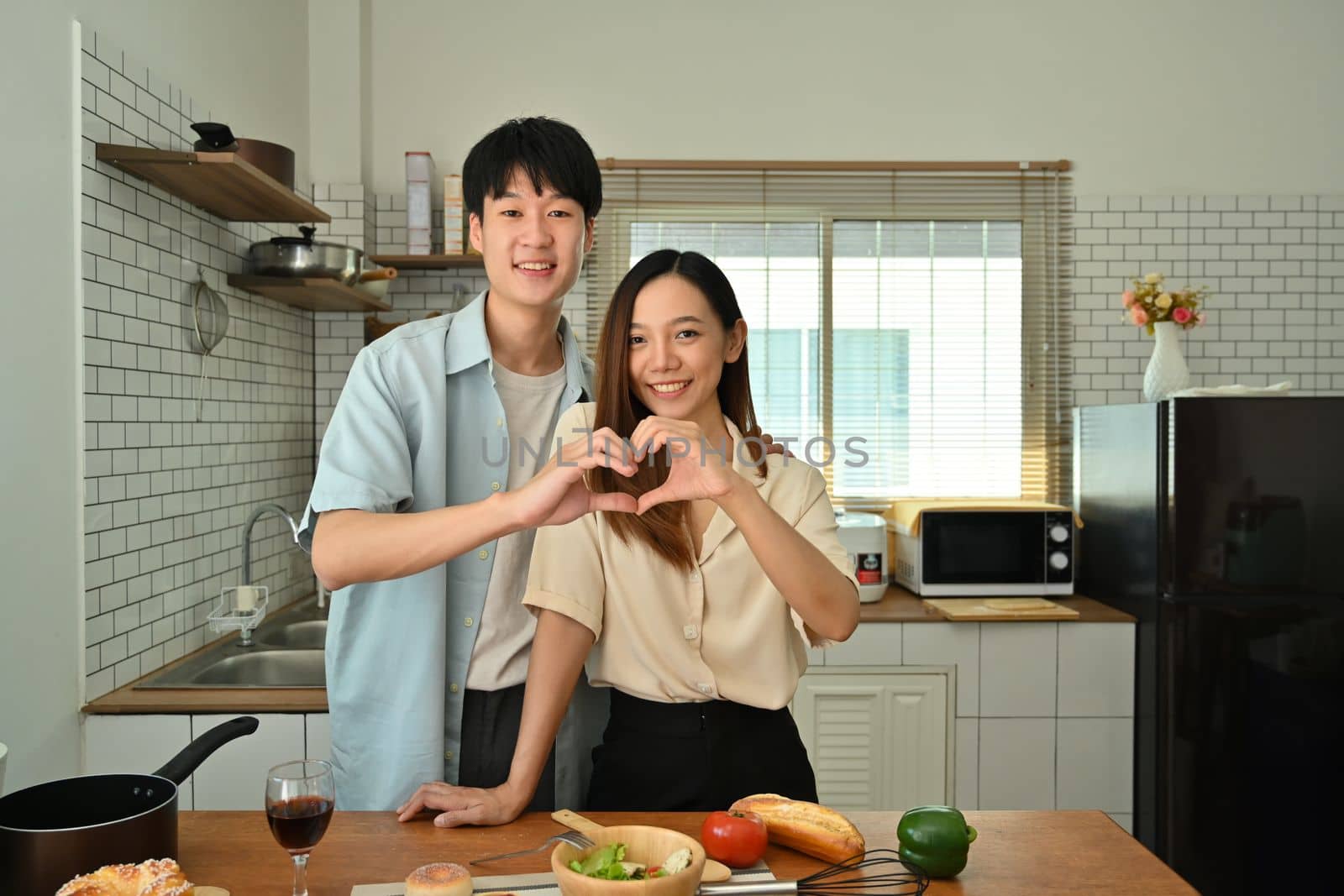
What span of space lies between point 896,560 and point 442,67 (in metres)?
2.61

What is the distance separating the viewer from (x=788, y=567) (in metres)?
1.55

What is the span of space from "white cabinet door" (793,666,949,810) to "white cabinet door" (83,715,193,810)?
6.32 feet

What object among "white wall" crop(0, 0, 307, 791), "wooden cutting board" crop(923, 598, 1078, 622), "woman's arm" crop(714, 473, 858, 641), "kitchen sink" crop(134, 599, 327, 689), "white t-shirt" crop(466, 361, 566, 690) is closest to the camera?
"woman's arm" crop(714, 473, 858, 641)

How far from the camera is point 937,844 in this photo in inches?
49.7

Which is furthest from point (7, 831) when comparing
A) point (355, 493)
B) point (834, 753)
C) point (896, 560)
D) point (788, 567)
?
point (896, 560)

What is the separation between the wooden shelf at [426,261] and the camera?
3.73 metres

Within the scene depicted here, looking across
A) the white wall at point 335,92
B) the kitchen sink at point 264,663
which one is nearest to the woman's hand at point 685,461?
the kitchen sink at point 264,663

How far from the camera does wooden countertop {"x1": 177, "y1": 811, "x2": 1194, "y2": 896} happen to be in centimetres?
127

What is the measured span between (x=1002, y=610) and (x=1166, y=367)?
42.0 inches

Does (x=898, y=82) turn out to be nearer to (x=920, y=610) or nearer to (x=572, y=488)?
(x=920, y=610)

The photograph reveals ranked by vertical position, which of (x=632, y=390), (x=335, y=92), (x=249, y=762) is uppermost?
(x=335, y=92)

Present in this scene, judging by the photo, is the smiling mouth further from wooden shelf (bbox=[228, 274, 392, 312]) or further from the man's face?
wooden shelf (bbox=[228, 274, 392, 312])

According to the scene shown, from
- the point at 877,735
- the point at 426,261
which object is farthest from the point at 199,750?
the point at 426,261

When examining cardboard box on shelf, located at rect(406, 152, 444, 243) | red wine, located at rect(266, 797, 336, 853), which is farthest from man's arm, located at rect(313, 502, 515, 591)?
cardboard box on shelf, located at rect(406, 152, 444, 243)
